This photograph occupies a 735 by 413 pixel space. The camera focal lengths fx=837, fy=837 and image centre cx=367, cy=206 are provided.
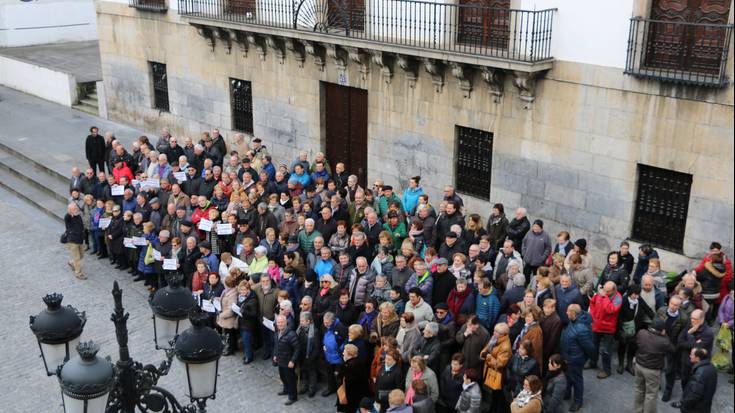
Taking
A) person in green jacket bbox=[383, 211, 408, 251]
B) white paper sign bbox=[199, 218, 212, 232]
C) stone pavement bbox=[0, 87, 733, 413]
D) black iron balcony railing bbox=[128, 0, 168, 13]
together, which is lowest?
stone pavement bbox=[0, 87, 733, 413]

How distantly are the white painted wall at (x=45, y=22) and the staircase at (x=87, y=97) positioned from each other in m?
5.40

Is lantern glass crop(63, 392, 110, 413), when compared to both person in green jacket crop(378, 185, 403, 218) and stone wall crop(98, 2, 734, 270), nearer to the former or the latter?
person in green jacket crop(378, 185, 403, 218)

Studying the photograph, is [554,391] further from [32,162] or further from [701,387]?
[32,162]

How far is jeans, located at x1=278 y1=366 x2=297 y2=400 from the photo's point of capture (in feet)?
39.7

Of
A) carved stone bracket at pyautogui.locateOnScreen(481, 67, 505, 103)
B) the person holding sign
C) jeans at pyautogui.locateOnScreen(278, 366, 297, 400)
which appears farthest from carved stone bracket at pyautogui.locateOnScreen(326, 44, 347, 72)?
jeans at pyautogui.locateOnScreen(278, 366, 297, 400)

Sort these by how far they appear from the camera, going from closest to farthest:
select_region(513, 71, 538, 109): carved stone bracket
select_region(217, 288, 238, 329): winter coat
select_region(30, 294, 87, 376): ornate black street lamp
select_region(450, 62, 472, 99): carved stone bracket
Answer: select_region(30, 294, 87, 376): ornate black street lamp < select_region(217, 288, 238, 329): winter coat < select_region(513, 71, 538, 109): carved stone bracket < select_region(450, 62, 472, 99): carved stone bracket

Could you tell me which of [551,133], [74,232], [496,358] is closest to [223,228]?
[74,232]

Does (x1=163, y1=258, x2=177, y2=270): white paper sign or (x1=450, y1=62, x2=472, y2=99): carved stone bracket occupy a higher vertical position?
(x1=450, y1=62, x2=472, y2=99): carved stone bracket

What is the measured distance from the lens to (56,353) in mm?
7242

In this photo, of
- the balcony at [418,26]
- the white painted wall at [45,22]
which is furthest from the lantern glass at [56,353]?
the white painted wall at [45,22]

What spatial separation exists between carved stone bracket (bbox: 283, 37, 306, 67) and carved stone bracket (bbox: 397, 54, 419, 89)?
10.9 feet

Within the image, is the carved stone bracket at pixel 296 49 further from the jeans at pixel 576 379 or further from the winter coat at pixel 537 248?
the jeans at pixel 576 379

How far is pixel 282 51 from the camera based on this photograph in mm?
19922

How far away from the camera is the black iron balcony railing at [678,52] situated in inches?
504
